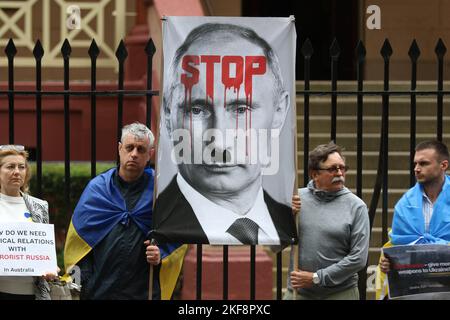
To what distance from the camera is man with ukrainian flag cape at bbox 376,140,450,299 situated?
7.50 meters

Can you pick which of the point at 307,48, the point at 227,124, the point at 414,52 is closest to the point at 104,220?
the point at 227,124

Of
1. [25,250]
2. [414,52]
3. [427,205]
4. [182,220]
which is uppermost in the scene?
[414,52]

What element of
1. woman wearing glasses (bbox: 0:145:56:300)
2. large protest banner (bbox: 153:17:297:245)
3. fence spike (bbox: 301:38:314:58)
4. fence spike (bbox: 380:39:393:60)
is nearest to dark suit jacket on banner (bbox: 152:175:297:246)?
large protest banner (bbox: 153:17:297:245)

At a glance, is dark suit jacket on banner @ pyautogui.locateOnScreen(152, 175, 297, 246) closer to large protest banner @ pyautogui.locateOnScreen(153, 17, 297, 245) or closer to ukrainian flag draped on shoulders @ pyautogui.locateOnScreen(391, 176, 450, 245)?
large protest banner @ pyautogui.locateOnScreen(153, 17, 297, 245)

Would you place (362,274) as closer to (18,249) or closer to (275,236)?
(275,236)

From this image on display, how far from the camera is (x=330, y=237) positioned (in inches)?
297

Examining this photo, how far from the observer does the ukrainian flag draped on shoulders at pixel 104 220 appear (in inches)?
303

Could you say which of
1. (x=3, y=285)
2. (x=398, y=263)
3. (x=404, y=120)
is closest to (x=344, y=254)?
(x=398, y=263)

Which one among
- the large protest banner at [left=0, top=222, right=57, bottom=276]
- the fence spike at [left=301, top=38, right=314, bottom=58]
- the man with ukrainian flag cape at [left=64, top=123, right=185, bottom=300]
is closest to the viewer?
the large protest banner at [left=0, top=222, right=57, bottom=276]

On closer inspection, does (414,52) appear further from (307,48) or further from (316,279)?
(316,279)

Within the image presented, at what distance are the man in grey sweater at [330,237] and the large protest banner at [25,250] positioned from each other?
4.85ft

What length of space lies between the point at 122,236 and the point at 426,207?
186 cm

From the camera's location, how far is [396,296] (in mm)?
7410

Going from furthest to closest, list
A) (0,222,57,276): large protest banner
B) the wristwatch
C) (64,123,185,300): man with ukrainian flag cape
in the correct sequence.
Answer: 1. (64,123,185,300): man with ukrainian flag cape
2. the wristwatch
3. (0,222,57,276): large protest banner
